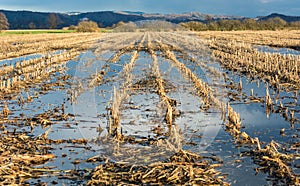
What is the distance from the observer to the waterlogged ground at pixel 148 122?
5.46m

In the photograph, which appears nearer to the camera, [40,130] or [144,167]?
[144,167]

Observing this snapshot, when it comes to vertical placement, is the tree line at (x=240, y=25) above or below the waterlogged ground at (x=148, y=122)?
above

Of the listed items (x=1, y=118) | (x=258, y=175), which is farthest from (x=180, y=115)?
(x=1, y=118)

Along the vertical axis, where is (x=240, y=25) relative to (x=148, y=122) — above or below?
above

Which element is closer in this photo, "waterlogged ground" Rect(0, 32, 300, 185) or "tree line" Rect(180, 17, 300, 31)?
"waterlogged ground" Rect(0, 32, 300, 185)

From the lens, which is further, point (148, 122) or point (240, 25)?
point (240, 25)

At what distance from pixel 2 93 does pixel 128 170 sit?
6.44 metres

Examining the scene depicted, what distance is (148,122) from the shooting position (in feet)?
24.2

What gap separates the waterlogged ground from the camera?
17.9ft

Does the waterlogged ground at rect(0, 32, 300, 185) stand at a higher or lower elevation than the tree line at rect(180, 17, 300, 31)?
lower

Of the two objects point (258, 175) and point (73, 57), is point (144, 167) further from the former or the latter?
point (73, 57)

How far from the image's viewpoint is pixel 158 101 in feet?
29.4

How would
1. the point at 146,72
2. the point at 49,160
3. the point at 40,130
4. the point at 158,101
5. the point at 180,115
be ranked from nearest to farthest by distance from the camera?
the point at 49,160
the point at 40,130
the point at 180,115
the point at 158,101
the point at 146,72

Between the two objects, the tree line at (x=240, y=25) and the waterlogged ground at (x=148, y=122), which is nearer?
the waterlogged ground at (x=148, y=122)
